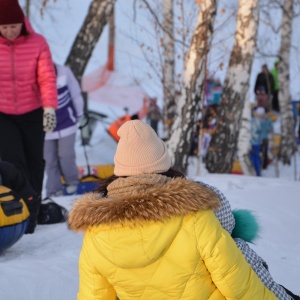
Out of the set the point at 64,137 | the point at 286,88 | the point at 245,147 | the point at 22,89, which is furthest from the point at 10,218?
the point at 286,88

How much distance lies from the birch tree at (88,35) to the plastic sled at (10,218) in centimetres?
589

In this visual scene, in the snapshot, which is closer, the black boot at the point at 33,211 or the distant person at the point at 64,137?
the black boot at the point at 33,211

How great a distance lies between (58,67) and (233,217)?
531cm

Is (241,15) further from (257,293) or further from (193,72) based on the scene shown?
(257,293)

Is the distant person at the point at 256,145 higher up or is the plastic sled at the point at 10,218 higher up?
the plastic sled at the point at 10,218

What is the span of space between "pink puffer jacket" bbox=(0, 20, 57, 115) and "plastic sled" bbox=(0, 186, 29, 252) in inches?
38.2

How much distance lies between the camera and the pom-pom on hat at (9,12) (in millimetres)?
5676

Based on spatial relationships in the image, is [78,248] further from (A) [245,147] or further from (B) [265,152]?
(B) [265,152]

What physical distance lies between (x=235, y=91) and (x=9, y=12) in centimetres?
498

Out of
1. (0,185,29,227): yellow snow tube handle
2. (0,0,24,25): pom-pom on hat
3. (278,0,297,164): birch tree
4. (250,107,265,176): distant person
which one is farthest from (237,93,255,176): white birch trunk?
(0,185,29,227): yellow snow tube handle

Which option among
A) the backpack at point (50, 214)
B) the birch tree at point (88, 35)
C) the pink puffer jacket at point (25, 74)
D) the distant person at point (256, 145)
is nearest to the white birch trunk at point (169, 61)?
the distant person at point (256, 145)

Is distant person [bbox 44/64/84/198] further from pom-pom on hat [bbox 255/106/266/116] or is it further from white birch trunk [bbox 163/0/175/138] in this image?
pom-pom on hat [bbox 255/106/266/116]

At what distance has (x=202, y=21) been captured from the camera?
941 cm

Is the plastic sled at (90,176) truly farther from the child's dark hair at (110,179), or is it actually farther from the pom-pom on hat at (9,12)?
the child's dark hair at (110,179)
